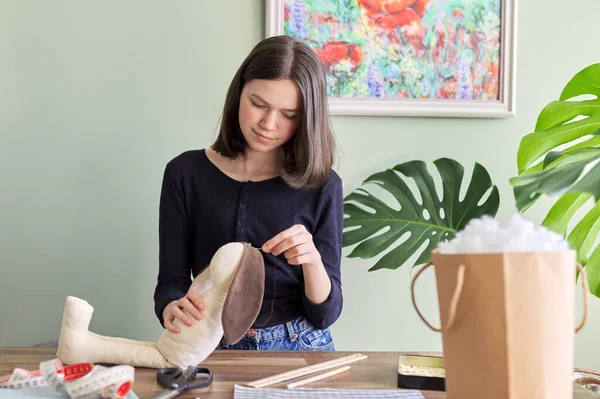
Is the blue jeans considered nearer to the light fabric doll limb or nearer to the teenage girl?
the teenage girl

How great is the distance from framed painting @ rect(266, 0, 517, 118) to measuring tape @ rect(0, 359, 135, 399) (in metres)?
1.04

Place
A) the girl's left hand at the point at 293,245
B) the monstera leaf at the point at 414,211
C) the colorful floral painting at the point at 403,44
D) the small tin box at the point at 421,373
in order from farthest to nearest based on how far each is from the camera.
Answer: the colorful floral painting at the point at 403,44
the monstera leaf at the point at 414,211
the girl's left hand at the point at 293,245
the small tin box at the point at 421,373

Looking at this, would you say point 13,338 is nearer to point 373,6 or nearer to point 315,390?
point 315,390

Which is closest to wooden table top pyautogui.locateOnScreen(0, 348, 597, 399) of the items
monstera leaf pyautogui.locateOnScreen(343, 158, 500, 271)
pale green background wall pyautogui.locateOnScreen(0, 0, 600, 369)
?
monstera leaf pyautogui.locateOnScreen(343, 158, 500, 271)

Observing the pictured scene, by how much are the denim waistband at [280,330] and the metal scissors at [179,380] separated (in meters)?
0.39

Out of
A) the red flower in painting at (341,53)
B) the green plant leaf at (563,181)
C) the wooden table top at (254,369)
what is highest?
the red flower in painting at (341,53)

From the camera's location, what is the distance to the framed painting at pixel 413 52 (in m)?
1.65

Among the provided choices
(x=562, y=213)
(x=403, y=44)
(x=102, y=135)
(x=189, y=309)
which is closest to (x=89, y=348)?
(x=189, y=309)

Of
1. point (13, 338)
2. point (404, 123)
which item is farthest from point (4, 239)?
point (404, 123)

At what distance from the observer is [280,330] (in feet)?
4.22

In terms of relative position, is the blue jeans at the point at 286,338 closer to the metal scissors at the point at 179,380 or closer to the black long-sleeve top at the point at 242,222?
the black long-sleeve top at the point at 242,222

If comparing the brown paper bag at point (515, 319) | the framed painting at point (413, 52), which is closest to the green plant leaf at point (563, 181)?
the brown paper bag at point (515, 319)

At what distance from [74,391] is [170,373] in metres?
0.14

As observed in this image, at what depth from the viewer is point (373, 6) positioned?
5.43 feet
